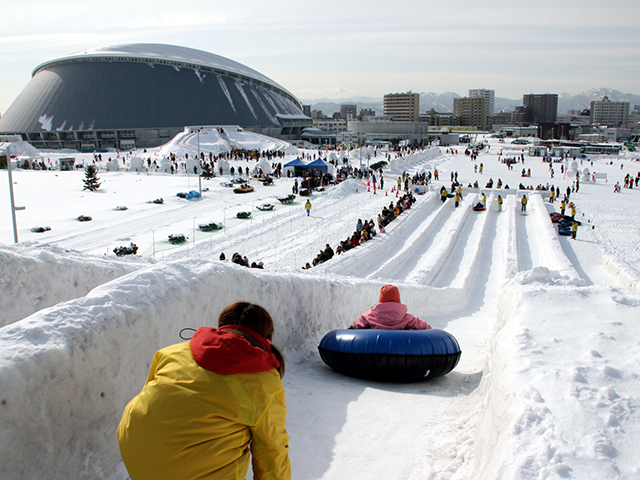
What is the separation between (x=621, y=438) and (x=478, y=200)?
23.5 meters

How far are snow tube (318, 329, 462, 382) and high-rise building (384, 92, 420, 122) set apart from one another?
5595 inches

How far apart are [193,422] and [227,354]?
304 mm

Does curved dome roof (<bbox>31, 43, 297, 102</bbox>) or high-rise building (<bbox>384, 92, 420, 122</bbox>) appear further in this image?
high-rise building (<bbox>384, 92, 420, 122</bbox>)

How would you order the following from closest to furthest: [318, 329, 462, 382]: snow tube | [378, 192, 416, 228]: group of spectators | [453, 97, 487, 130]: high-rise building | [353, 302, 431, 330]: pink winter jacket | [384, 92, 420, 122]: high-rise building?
[318, 329, 462, 382]: snow tube → [353, 302, 431, 330]: pink winter jacket → [378, 192, 416, 228]: group of spectators → [384, 92, 420, 122]: high-rise building → [453, 97, 487, 130]: high-rise building

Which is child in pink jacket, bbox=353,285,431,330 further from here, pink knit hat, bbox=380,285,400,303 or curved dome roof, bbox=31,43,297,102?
curved dome roof, bbox=31,43,297,102

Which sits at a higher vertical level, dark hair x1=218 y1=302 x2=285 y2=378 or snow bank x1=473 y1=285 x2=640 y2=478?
dark hair x1=218 y1=302 x2=285 y2=378

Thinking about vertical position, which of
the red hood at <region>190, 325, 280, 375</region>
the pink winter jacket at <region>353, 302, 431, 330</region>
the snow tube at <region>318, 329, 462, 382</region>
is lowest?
the snow tube at <region>318, 329, 462, 382</region>

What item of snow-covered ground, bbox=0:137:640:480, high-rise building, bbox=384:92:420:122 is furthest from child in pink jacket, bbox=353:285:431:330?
high-rise building, bbox=384:92:420:122

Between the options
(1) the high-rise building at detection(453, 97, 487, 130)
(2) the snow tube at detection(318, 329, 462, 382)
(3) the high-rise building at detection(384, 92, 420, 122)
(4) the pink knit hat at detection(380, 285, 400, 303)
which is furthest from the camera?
(1) the high-rise building at detection(453, 97, 487, 130)

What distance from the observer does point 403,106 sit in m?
146

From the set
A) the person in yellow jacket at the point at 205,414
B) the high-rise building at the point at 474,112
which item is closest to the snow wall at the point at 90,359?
the person in yellow jacket at the point at 205,414

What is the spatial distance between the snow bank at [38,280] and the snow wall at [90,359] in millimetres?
1650

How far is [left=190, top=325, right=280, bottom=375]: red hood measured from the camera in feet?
6.66

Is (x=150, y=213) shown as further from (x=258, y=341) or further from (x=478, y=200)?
(x=258, y=341)
